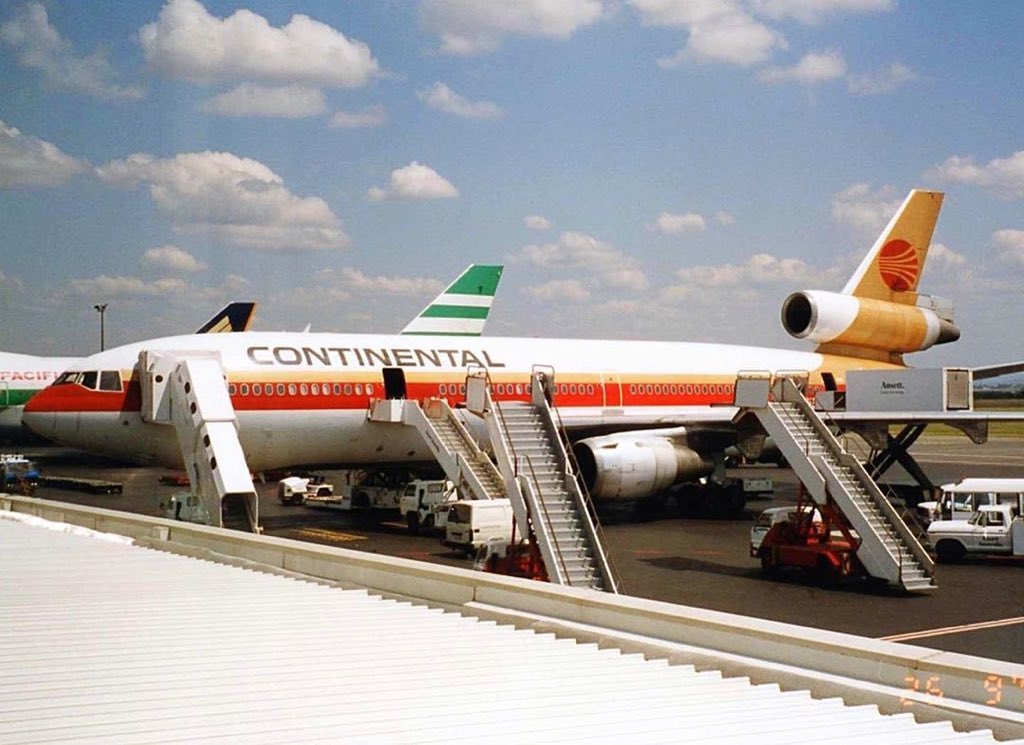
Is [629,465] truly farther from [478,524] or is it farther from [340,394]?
[478,524]

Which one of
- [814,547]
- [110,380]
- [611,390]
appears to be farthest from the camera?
[611,390]

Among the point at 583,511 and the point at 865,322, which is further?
the point at 865,322

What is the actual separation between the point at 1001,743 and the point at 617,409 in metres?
25.7

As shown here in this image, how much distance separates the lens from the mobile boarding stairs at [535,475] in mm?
19484

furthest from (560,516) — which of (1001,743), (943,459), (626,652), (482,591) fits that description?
(943,459)

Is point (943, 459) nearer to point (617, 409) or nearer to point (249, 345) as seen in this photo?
point (617, 409)

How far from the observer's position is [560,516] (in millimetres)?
20375

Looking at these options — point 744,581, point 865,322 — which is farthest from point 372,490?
point 865,322

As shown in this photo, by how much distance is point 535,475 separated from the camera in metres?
21.1

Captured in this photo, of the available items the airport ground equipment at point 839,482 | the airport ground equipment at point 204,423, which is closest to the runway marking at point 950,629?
the airport ground equipment at point 839,482

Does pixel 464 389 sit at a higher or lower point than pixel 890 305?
lower

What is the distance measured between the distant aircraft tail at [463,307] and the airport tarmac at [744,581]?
1908 centimetres

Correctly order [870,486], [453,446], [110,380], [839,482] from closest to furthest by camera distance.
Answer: [839,482] → [870,486] → [110,380] → [453,446]

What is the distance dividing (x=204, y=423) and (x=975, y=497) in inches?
622
